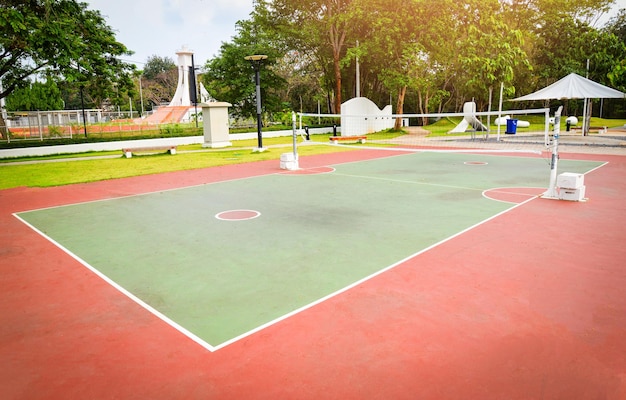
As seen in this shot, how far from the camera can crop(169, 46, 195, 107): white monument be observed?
2323 inches

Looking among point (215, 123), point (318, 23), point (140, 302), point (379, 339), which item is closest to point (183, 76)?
point (318, 23)

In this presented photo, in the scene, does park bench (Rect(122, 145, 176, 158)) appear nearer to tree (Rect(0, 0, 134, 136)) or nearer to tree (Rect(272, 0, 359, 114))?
tree (Rect(0, 0, 134, 136))

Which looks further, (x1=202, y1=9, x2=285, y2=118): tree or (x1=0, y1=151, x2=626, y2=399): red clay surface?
(x1=202, y1=9, x2=285, y2=118): tree

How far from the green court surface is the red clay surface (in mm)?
366

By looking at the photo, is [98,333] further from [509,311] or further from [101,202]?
[101,202]

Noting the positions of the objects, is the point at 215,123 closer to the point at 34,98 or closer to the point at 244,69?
the point at 244,69

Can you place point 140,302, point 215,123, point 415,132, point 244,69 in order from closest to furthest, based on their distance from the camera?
point 140,302, point 215,123, point 244,69, point 415,132

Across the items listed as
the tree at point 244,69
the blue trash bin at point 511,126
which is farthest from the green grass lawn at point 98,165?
the blue trash bin at point 511,126

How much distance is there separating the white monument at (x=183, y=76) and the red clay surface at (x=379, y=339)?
185 feet

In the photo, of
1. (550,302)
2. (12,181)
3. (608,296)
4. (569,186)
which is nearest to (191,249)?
(550,302)

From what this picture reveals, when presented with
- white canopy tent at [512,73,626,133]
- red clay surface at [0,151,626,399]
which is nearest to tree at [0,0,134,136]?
red clay surface at [0,151,626,399]

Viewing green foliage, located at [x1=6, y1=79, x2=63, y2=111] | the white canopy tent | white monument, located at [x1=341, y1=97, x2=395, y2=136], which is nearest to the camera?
the white canopy tent

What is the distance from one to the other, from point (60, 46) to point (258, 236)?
22.0m

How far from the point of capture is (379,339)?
4.47 m
